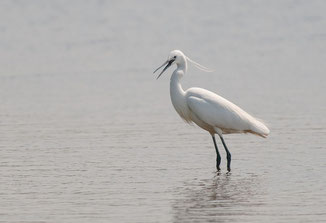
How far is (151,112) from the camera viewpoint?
→ 52.9 feet

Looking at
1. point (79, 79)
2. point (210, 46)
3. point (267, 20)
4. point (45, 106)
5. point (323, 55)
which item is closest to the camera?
point (45, 106)

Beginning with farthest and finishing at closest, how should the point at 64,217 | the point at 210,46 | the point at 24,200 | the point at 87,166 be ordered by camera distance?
1. the point at 210,46
2. the point at 87,166
3. the point at 24,200
4. the point at 64,217

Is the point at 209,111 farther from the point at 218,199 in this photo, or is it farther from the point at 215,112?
the point at 218,199

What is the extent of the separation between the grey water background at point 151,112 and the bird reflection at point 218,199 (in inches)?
0.8

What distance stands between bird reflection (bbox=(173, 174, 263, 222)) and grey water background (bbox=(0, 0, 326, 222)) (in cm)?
2

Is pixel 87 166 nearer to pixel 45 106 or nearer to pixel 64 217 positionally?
pixel 64 217

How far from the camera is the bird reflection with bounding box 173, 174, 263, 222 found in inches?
356

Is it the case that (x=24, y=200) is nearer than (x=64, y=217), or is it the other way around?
(x=64, y=217)

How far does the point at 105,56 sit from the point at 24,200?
14410 mm

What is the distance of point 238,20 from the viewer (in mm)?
28625

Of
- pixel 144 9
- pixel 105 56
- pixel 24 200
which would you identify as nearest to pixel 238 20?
pixel 144 9

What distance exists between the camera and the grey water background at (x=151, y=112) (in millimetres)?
9758

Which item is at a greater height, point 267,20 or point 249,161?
point 267,20

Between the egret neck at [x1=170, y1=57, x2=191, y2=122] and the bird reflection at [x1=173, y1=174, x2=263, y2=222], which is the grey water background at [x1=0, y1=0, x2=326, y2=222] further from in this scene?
the egret neck at [x1=170, y1=57, x2=191, y2=122]
